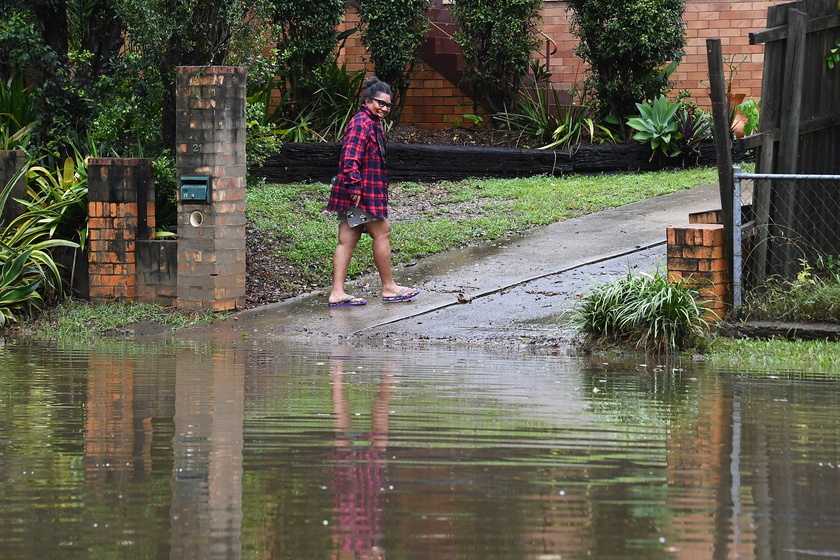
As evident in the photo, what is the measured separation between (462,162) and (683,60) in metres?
3.88

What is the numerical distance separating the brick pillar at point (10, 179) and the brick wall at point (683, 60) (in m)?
6.99

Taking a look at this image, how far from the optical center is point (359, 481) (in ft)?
13.9

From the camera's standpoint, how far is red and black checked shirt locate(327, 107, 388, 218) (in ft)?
29.8

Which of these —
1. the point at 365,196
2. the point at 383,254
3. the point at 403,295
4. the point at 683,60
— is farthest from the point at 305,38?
the point at 403,295

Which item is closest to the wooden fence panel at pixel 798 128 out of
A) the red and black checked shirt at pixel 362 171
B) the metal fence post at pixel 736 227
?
the metal fence post at pixel 736 227

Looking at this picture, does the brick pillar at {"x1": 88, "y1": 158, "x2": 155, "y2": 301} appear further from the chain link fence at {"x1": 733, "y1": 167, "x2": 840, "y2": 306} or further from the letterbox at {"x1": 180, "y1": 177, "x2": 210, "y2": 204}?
the chain link fence at {"x1": 733, "y1": 167, "x2": 840, "y2": 306}

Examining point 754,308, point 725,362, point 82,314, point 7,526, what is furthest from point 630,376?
point 82,314

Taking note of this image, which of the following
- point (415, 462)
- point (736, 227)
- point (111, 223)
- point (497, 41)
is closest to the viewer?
point (415, 462)

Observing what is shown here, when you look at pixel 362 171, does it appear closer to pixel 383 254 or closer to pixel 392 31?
pixel 383 254

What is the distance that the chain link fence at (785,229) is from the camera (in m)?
8.38

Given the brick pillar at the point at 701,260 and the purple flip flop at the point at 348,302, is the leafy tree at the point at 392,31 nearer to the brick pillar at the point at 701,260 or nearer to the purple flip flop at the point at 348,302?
the purple flip flop at the point at 348,302

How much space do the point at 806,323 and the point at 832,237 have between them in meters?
0.99

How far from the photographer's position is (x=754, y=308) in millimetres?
8195

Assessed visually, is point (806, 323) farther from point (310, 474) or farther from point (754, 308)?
point (310, 474)
